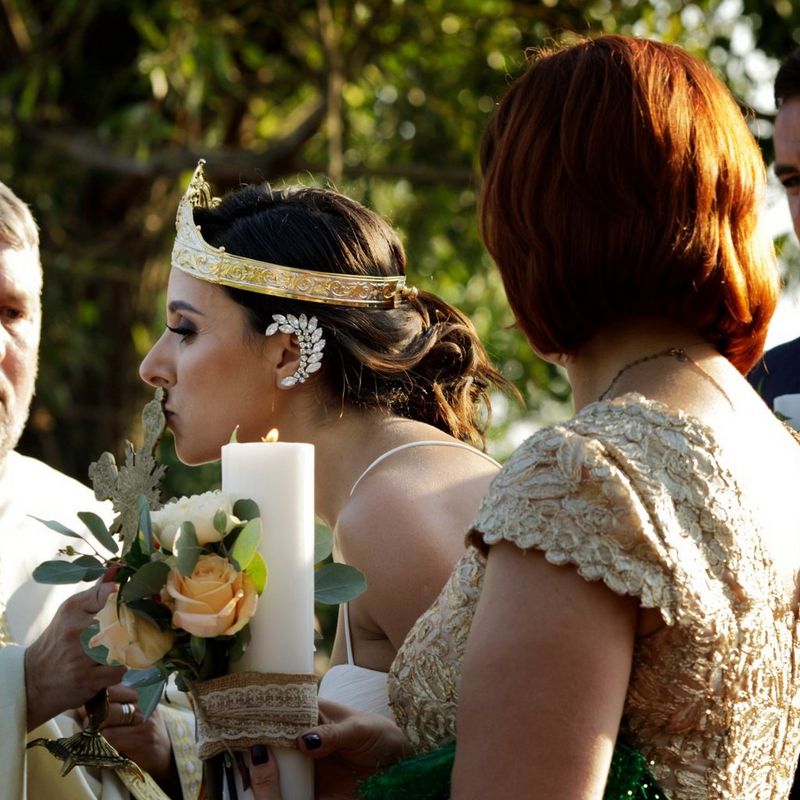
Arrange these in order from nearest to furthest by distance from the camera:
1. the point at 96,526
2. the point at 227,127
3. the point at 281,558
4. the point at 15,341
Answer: the point at 281,558
the point at 96,526
the point at 15,341
the point at 227,127

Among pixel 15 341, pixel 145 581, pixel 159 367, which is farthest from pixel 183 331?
pixel 145 581

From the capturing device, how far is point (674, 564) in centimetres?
203

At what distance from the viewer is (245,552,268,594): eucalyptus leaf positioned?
2357mm

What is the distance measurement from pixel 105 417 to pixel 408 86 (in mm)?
3248

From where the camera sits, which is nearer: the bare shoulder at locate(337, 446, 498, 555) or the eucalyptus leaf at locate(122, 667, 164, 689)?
the eucalyptus leaf at locate(122, 667, 164, 689)

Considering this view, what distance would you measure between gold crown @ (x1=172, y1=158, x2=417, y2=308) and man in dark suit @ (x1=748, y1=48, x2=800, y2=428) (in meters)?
1.18

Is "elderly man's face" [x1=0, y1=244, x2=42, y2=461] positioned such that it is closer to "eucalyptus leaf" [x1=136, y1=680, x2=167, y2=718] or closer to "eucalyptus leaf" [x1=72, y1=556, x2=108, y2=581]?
"eucalyptus leaf" [x1=72, y1=556, x2=108, y2=581]

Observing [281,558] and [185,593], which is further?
[281,558]

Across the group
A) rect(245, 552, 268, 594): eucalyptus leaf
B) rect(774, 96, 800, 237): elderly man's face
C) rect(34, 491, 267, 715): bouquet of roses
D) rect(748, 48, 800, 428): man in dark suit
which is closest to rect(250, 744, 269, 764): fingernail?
rect(34, 491, 267, 715): bouquet of roses

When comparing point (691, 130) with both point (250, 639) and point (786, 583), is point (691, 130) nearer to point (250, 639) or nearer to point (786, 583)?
point (786, 583)

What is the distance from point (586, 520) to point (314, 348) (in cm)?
171

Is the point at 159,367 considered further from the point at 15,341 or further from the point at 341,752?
the point at 341,752

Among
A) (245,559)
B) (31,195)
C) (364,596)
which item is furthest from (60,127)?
(245,559)

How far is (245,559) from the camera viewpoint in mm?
2324
